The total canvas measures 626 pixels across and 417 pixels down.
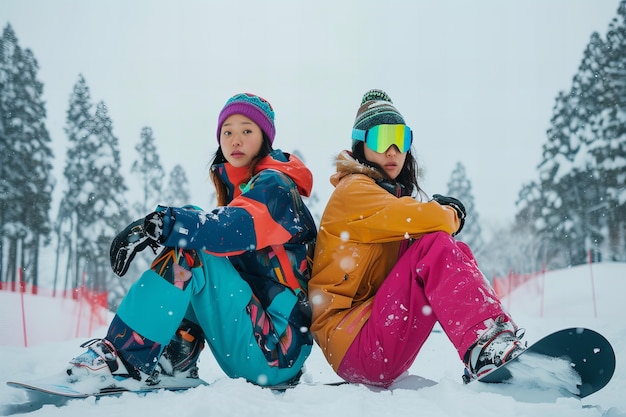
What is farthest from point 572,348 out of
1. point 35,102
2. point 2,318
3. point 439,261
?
point 35,102

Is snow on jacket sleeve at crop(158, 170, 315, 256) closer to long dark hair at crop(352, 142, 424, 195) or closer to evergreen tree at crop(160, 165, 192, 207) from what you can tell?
long dark hair at crop(352, 142, 424, 195)

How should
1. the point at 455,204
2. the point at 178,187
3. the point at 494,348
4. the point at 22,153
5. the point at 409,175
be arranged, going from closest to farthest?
the point at 494,348
the point at 455,204
the point at 409,175
the point at 22,153
the point at 178,187

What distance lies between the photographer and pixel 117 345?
8.28ft

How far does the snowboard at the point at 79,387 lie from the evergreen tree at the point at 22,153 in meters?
22.4

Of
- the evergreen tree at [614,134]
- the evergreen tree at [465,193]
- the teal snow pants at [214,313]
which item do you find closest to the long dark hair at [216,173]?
the teal snow pants at [214,313]

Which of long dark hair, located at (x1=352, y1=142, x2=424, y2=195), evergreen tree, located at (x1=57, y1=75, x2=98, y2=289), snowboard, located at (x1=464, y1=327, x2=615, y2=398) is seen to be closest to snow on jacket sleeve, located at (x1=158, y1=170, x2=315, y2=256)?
long dark hair, located at (x1=352, y1=142, x2=424, y2=195)

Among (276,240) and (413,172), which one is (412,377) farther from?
(413,172)

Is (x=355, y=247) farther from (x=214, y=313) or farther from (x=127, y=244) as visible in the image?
(x=127, y=244)

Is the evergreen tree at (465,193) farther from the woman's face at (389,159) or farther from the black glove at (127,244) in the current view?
A: the black glove at (127,244)

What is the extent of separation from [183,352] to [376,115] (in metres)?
2.06

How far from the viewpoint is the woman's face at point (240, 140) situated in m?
3.40

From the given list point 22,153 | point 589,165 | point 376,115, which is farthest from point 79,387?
point 589,165

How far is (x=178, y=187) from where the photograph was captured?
35.0 metres

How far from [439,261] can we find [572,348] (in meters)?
0.74
